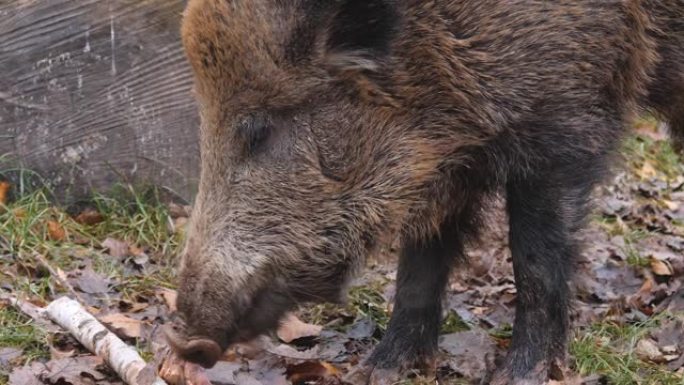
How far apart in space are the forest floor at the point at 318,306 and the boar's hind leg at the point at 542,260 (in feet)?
0.42

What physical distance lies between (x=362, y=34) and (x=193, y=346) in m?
1.23

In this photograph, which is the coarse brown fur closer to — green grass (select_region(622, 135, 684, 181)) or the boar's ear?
the boar's ear

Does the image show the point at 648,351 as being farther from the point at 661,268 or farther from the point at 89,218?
the point at 89,218

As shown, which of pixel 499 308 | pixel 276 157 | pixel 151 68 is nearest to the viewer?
pixel 276 157

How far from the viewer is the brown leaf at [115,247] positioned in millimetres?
5715

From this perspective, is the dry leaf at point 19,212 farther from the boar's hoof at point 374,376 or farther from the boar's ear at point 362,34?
the boar's ear at point 362,34

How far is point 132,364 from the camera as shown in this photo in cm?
419

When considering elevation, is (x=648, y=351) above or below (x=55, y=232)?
below

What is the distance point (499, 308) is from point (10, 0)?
9.39ft

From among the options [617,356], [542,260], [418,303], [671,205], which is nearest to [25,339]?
[418,303]

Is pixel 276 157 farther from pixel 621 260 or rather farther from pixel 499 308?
pixel 621 260

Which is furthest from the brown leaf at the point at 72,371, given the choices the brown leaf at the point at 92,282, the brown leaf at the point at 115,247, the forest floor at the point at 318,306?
the brown leaf at the point at 115,247

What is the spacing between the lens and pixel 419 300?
491 centimetres

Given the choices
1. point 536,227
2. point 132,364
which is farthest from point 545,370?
point 132,364
